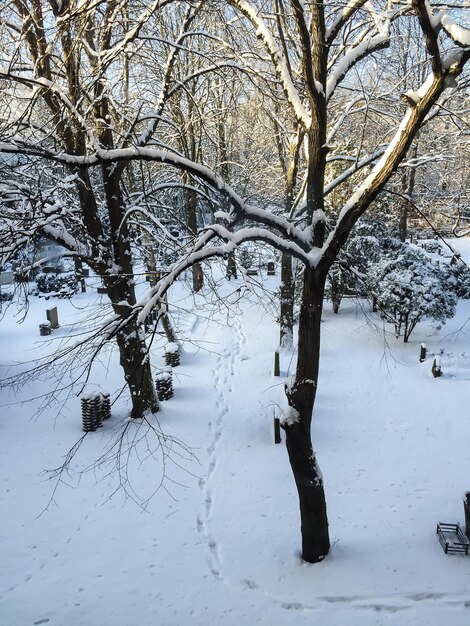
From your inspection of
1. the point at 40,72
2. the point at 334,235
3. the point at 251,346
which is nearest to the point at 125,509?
the point at 334,235

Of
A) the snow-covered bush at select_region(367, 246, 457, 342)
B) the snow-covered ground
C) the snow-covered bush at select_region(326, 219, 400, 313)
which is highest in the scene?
the snow-covered bush at select_region(326, 219, 400, 313)

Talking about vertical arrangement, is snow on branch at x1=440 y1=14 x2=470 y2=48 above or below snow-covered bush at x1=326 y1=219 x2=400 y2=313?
above

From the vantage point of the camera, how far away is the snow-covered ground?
17.1 feet

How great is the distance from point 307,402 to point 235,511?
267 centimetres

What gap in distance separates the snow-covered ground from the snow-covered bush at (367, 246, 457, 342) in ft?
6.79

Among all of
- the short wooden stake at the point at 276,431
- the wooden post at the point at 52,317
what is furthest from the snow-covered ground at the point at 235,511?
A: the wooden post at the point at 52,317

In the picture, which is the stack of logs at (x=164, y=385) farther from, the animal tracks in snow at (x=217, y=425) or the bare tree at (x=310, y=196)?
the bare tree at (x=310, y=196)

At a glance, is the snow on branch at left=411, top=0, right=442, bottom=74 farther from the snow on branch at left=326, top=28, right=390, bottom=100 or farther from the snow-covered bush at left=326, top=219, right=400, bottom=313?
the snow-covered bush at left=326, top=219, right=400, bottom=313

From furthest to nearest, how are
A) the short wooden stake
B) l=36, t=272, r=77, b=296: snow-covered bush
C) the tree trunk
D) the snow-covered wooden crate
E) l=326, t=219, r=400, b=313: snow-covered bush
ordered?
l=36, t=272, r=77, b=296: snow-covered bush
l=326, t=219, r=400, b=313: snow-covered bush
the tree trunk
the short wooden stake
the snow-covered wooden crate

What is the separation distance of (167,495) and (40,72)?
7298mm

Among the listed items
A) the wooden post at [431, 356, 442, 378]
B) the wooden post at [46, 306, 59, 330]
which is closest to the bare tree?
the wooden post at [431, 356, 442, 378]

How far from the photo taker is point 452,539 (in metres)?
5.90

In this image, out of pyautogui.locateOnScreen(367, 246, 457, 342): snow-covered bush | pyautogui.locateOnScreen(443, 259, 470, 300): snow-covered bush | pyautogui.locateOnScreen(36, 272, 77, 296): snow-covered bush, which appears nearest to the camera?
pyautogui.locateOnScreen(367, 246, 457, 342): snow-covered bush

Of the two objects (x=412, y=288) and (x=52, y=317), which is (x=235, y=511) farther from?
(x=52, y=317)
